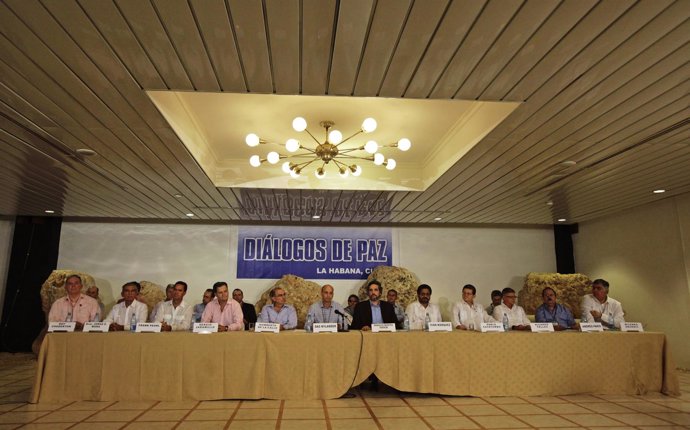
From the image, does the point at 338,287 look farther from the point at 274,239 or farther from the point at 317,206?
the point at 317,206

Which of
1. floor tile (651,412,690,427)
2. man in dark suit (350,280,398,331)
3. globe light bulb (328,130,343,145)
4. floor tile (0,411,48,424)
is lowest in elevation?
floor tile (651,412,690,427)

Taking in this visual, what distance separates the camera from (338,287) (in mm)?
8602

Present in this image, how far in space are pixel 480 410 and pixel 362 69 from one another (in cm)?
308

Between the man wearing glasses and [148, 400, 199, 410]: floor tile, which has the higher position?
the man wearing glasses

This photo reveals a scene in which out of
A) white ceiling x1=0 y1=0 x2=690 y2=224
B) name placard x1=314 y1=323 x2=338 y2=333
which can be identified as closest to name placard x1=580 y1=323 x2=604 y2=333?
white ceiling x1=0 y1=0 x2=690 y2=224

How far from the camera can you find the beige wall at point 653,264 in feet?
20.7

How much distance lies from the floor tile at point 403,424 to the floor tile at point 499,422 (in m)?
0.48

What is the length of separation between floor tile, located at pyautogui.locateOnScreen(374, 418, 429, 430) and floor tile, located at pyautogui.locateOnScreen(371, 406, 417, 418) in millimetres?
115

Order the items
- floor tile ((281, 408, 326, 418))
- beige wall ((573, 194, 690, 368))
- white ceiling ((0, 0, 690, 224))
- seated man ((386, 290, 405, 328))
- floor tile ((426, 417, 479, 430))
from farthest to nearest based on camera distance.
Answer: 1. beige wall ((573, 194, 690, 368))
2. seated man ((386, 290, 405, 328))
3. floor tile ((281, 408, 326, 418))
4. floor tile ((426, 417, 479, 430))
5. white ceiling ((0, 0, 690, 224))

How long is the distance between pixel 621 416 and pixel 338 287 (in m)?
5.42

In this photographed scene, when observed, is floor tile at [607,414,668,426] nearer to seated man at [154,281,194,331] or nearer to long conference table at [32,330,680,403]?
long conference table at [32,330,680,403]

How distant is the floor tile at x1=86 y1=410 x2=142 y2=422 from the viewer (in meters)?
3.57

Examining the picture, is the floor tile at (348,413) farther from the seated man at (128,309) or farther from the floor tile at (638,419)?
the seated man at (128,309)

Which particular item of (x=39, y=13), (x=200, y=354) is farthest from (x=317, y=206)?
(x=39, y=13)
